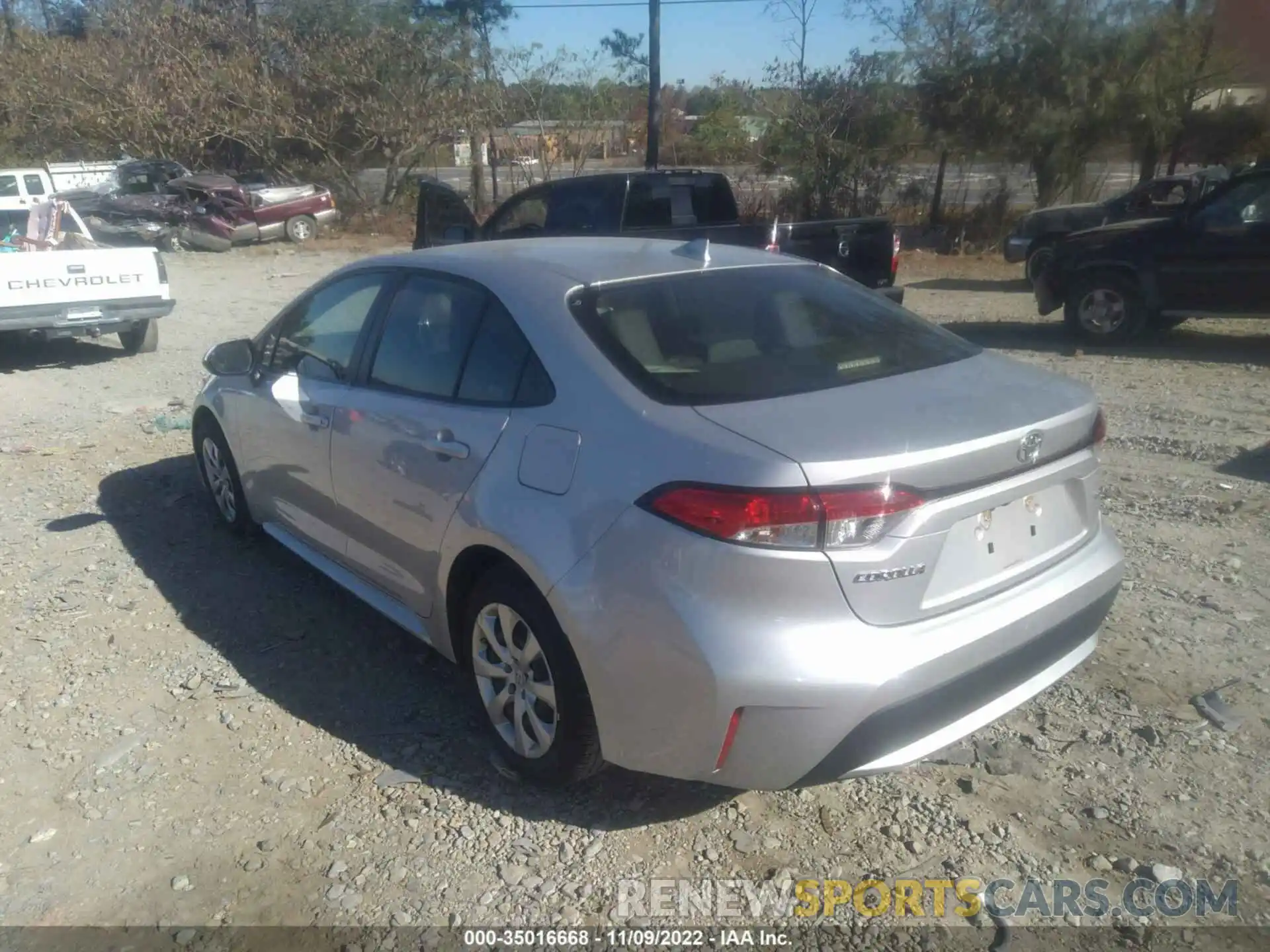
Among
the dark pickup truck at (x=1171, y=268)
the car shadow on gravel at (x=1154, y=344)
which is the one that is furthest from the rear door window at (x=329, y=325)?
the dark pickup truck at (x=1171, y=268)

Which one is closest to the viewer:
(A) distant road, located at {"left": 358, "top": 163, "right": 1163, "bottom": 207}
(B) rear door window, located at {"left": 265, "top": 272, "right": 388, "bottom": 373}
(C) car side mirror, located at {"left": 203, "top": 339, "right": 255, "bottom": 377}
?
(B) rear door window, located at {"left": 265, "top": 272, "right": 388, "bottom": 373}

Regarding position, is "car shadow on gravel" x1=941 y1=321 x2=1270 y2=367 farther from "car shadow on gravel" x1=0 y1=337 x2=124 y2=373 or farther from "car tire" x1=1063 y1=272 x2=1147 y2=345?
"car shadow on gravel" x1=0 y1=337 x2=124 y2=373

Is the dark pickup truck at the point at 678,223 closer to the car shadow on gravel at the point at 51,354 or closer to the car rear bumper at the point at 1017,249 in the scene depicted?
the car shadow on gravel at the point at 51,354

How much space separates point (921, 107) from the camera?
20.8 meters

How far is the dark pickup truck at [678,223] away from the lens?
29.8 ft

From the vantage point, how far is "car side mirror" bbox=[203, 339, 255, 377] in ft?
16.4

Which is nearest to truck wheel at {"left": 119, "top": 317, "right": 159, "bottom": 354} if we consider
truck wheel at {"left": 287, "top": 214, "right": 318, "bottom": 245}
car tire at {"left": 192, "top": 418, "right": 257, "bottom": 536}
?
car tire at {"left": 192, "top": 418, "right": 257, "bottom": 536}

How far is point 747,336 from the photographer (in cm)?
344

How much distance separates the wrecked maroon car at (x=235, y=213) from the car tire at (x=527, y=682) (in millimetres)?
20538

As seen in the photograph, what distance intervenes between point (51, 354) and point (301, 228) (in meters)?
12.4

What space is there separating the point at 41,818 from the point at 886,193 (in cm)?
2026

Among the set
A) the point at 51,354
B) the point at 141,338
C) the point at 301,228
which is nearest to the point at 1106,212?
the point at 141,338

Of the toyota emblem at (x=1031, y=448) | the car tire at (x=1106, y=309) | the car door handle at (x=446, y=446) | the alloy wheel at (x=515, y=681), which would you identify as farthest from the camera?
the car tire at (x=1106, y=309)

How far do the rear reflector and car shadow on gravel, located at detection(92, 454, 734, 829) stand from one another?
0.58 metres
